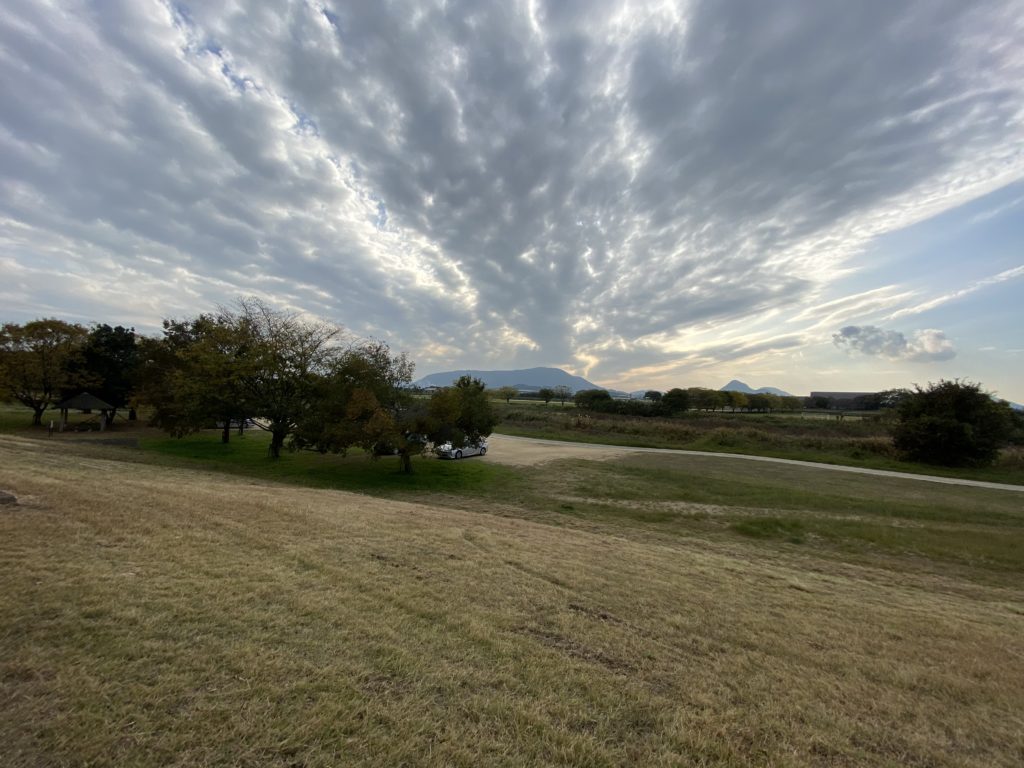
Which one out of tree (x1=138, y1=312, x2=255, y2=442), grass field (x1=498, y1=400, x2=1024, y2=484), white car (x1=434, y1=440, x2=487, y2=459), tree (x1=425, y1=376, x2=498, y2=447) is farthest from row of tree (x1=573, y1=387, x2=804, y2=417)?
tree (x1=138, y1=312, x2=255, y2=442)

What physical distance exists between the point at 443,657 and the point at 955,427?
1253 inches

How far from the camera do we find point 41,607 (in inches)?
134

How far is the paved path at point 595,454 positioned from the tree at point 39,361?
31.8 meters

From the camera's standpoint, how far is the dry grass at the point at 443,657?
2461 mm

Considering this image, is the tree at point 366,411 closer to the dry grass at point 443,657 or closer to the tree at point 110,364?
the dry grass at point 443,657

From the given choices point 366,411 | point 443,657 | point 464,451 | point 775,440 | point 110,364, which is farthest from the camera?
point 110,364

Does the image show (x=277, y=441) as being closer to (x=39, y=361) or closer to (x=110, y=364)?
(x=39, y=361)

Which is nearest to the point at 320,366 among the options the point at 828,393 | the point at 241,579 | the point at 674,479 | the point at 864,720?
the point at 674,479

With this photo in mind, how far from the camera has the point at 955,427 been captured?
77.6 feet

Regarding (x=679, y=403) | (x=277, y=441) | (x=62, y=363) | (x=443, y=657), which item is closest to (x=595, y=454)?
(x=277, y=441)

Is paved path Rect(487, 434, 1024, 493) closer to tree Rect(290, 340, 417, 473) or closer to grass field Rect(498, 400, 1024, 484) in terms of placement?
grass field Rect(498, 400, 1024, 484)

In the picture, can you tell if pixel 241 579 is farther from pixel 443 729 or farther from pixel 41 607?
pixel 443 729

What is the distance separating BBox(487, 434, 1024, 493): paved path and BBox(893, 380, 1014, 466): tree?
4.06 metres

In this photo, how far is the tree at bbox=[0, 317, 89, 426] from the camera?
29969 millimetres
